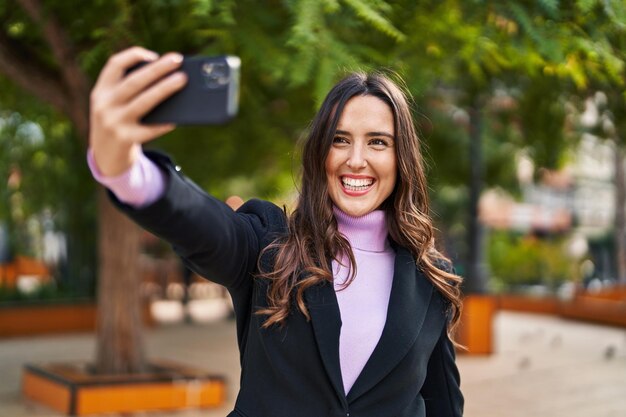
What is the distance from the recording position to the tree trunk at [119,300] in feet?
24.4

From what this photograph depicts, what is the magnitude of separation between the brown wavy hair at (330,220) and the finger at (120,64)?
83 centimetres

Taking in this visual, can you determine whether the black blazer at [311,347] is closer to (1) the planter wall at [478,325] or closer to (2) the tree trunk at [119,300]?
(2) the tree trunk at [119,300]

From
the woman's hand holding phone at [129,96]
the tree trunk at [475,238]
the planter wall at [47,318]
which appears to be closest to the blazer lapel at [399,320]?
the woman's hand holding phone at [129,96]

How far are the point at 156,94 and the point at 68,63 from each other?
566cm

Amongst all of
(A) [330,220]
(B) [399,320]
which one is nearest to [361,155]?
(A) [330,220]

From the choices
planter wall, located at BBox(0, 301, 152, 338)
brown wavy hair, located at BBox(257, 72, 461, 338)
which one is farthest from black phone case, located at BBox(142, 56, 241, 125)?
planter wall, located at BBox(0, 301, 152, 338)

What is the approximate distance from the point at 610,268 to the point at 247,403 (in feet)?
79.7

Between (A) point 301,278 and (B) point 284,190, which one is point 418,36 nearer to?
(A) point 301,278

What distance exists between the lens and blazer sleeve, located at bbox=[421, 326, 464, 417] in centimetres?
241

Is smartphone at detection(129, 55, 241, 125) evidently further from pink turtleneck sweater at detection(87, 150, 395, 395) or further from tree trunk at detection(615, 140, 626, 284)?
tree trunk at detection(615, 140, 626, 284)

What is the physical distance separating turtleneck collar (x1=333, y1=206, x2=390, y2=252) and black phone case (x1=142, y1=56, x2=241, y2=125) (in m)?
0.97

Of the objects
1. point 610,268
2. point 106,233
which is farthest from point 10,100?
point 610,268

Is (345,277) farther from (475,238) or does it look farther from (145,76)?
(475,238)

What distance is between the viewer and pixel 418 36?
4.71 meters
